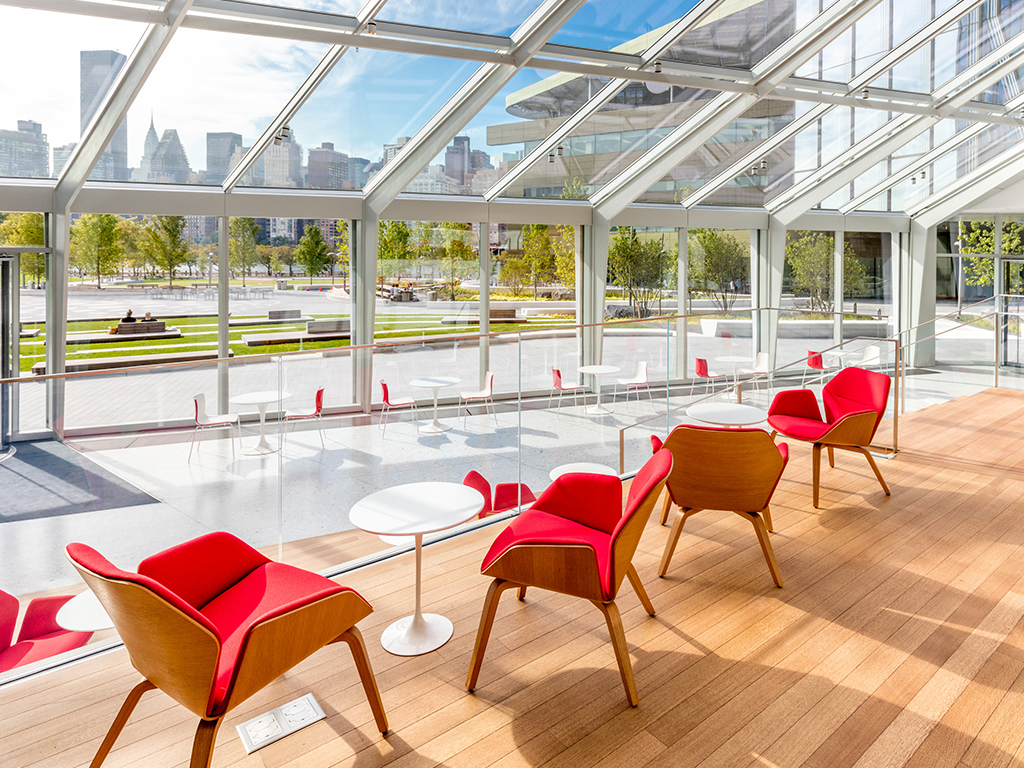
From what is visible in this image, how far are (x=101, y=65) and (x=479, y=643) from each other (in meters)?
6.09

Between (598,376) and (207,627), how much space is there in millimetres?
4863

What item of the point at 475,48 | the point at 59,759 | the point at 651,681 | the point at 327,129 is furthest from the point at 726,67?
the point at 59,759

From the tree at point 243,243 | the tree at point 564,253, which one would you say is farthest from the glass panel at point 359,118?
the tree at point 564,253

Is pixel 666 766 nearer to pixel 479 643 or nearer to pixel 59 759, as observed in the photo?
pixel 479 643

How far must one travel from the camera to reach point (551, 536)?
3018 millimetres

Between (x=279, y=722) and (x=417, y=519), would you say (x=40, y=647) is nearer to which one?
(x=279, y=722)

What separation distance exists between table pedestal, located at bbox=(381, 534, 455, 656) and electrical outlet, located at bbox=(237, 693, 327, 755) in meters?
0.44

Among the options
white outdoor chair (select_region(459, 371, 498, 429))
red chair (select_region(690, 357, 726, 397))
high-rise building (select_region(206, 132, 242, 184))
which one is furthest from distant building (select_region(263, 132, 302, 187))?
red chair (select_region(690, 357, 726, 397))

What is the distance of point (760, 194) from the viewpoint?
11.6 meters

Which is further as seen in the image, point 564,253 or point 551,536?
point 564,253

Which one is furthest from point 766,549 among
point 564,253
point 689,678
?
point 564,253

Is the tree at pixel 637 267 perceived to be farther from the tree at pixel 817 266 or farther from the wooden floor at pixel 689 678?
the wooden floor at pixel 689 678

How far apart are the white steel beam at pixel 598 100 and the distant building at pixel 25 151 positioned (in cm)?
512

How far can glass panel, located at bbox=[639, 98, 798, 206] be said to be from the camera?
9102 mm
